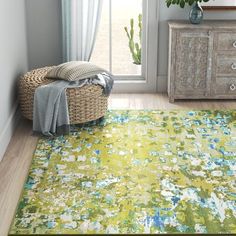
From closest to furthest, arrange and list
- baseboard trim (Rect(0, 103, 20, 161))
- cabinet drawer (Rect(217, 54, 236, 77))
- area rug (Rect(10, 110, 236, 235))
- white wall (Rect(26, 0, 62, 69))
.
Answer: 1. area rug (Rect(10, 110, 236, 235))
2. baseboard trim (Rect(0, 103, 20, 161))
3. cabinet drawer (Rect(217, 54, 236, 77))
4. white wall (Rect(26, 0, 62, 69))

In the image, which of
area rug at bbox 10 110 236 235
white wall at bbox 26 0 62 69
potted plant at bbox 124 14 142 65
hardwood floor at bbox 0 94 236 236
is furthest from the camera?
potted plant at bbox 124 14 142 65

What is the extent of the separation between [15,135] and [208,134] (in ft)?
4.72

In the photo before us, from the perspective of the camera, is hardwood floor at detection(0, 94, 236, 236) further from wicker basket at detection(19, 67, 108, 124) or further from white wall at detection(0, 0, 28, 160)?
wicker basket at detection(19, 67, 108, 124)

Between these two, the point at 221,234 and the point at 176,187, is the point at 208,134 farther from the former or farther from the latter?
the point at 221,234

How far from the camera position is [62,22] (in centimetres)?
472

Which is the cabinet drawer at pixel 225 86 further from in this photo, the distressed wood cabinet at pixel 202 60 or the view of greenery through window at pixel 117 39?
the view of greenery through window at pixel 117 39

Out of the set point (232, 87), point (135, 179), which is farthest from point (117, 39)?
point (135, 179)

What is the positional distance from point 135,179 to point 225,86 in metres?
1.77

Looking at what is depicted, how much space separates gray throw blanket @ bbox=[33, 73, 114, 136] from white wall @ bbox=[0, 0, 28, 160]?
8.5 inches

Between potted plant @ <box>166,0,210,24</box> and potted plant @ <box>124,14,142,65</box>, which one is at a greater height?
potted plant @ <box>166,0,210,24</box>

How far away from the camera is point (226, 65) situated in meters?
4.61

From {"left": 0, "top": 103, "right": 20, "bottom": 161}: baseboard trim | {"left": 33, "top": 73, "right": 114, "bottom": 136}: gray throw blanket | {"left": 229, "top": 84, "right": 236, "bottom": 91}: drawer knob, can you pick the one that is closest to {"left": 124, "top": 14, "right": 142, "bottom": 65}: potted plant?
{"left": 229, "top": 84, "right": 236, "bottom": 91}: drawer knob

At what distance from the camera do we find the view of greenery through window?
15.9 feet

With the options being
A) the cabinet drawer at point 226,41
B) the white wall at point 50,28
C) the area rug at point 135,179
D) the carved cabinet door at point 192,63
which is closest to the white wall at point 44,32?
the white wall at point 50,28
